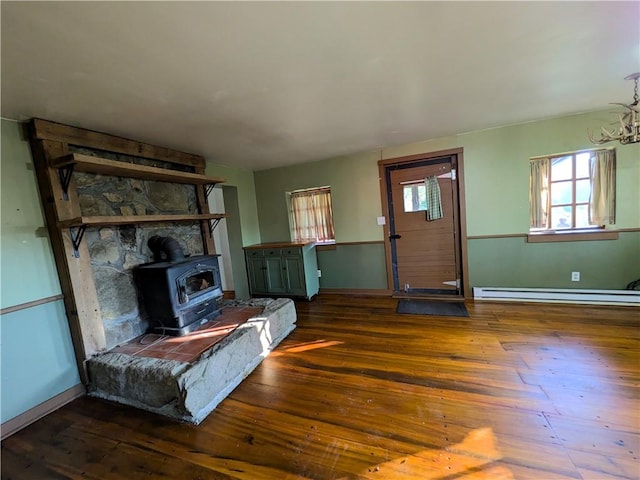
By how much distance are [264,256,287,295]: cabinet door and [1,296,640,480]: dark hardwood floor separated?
65.6 inches

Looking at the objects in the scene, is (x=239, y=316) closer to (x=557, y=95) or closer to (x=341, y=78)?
(x=341, y=78)

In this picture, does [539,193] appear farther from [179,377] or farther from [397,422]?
[179,377]

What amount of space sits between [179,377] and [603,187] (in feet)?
15.6

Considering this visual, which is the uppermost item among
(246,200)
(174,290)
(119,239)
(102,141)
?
(102,141)

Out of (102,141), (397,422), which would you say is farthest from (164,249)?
(397,422)

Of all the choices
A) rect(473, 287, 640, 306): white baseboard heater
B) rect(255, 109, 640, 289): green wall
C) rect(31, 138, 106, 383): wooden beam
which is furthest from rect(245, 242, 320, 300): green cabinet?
rect(473, 287, 640, 306): white baseboard heater

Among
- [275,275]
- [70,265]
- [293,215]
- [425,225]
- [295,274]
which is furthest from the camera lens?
[293,215]

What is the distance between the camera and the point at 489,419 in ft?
5.22

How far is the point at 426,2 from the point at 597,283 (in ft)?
12.6

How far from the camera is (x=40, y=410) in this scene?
1.93 metres

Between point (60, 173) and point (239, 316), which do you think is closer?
point (60, 173)

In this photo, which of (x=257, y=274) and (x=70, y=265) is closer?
(x=70, y=265)

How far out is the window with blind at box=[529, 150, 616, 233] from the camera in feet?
9.97

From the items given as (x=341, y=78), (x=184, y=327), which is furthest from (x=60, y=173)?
→ (x=341, y=78)
